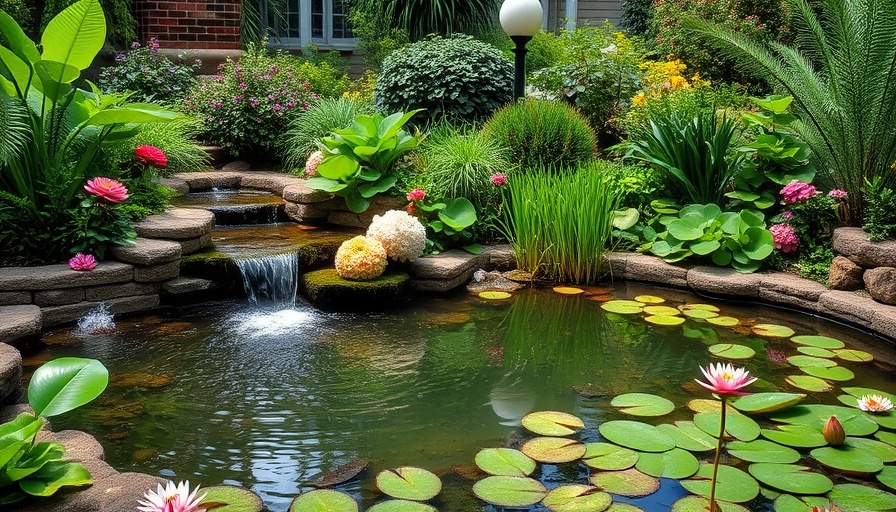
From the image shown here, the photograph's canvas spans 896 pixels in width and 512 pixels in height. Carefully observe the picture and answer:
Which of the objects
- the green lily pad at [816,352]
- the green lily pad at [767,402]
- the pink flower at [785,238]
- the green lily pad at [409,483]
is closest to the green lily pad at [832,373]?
the green lily pad at [816,352]

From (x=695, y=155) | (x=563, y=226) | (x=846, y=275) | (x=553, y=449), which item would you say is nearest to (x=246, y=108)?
(x=563, y=226)

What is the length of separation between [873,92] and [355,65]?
9.85 metres

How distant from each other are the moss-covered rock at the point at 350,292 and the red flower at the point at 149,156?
142 centimetres

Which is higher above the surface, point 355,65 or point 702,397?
point 355,65

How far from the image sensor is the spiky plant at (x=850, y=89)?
5176 mm

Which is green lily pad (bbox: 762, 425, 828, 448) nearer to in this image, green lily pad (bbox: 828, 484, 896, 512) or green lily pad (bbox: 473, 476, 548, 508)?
green lily pad (bbox: 828, 484, 896, 512)

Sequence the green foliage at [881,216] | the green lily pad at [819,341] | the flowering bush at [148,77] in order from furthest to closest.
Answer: the flowering bush at [148,77] → the green foliage at [881,216] → the green lily pad at [819,341]

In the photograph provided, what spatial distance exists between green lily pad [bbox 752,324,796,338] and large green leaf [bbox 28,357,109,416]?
3677mm

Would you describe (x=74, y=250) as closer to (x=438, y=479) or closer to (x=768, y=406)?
(x=438, y=479)

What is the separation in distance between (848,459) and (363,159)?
414 cm

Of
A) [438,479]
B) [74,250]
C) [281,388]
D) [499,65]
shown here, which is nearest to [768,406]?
[438,479]

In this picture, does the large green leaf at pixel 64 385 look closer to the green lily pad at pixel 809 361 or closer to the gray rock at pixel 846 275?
the green lily pad at pixel 809 361

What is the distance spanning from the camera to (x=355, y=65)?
1380cm

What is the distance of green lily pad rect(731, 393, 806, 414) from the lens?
3.36 meters
